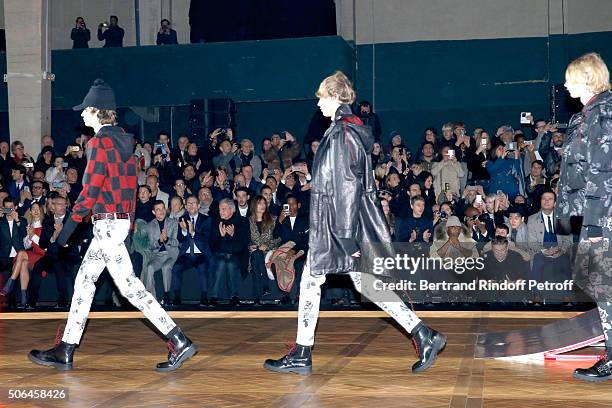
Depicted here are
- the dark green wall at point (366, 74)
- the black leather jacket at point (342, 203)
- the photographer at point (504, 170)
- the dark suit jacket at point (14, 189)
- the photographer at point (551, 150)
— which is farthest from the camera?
the dark green wall at point (366, 74)

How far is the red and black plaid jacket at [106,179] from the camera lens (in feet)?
22.0

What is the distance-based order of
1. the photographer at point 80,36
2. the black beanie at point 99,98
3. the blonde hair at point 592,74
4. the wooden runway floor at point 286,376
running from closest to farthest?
the wooden runway floor at point 286,376
the blonde hair at point 592,74
the black beanie at point 99,98
the photographer at point 80,36

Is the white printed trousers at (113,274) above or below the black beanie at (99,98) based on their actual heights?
below

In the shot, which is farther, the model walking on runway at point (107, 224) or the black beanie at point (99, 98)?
the black beanie at point (99, 98)

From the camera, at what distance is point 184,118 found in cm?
2155

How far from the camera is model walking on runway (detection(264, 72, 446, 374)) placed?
653 centimetres

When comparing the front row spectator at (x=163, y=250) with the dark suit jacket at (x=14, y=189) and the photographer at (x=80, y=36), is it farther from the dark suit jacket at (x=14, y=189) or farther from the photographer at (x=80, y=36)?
the photographer at (x=80, y=36)

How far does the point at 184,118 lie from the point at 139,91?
5.46 feet

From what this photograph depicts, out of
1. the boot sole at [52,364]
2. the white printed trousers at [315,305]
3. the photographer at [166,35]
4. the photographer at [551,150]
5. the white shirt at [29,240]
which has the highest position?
the photographer at [166,35]

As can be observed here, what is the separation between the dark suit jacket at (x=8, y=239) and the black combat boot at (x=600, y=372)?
381 inches

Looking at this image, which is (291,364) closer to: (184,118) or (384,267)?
(384,267)

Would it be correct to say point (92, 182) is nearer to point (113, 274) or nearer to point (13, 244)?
point (113, 274)

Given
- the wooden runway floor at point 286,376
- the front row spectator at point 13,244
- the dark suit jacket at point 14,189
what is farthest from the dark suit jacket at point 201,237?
the wooden runway floor at point 286,376

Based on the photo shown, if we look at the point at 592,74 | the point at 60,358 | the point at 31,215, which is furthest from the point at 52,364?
the point at 31,215
